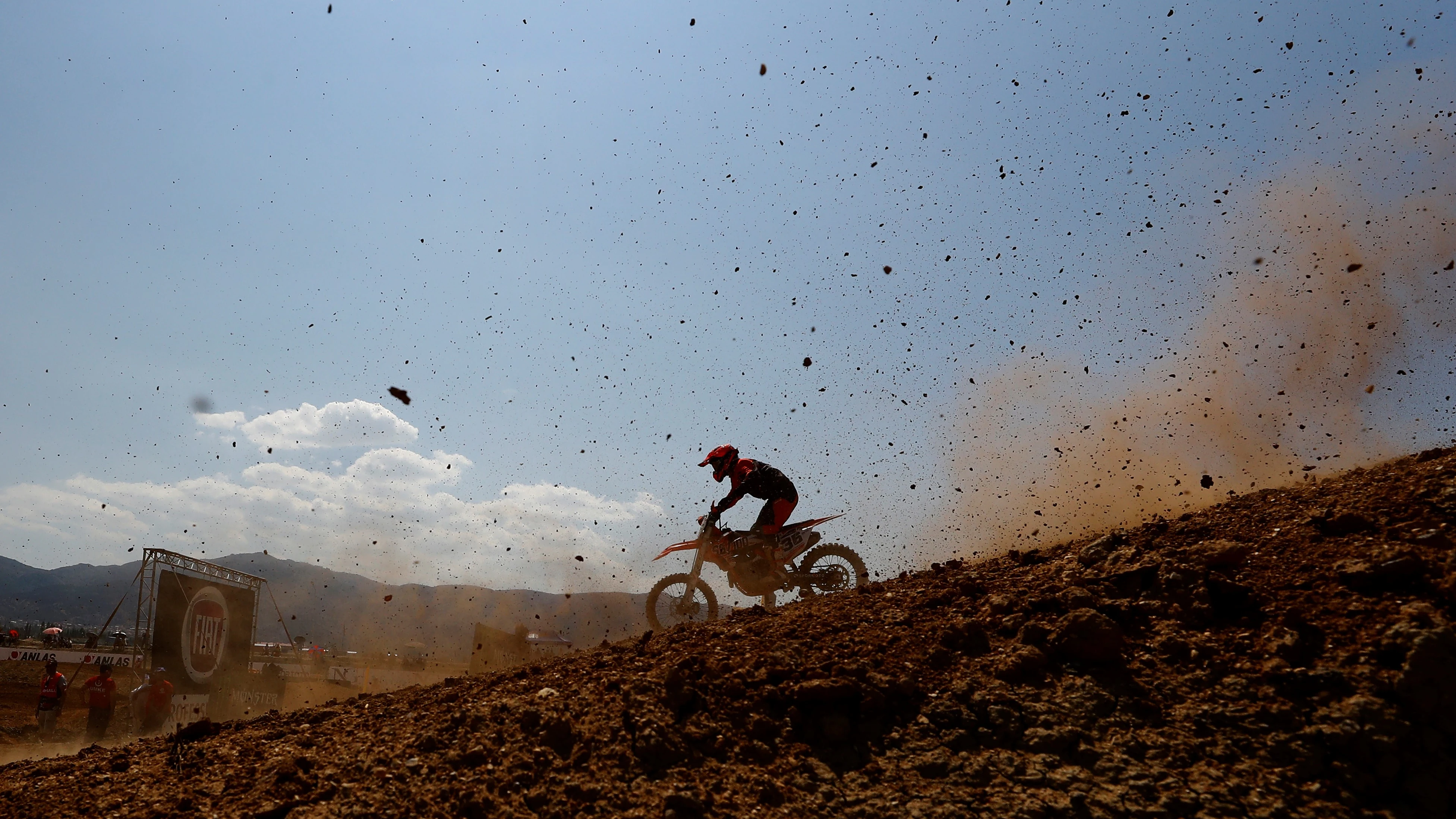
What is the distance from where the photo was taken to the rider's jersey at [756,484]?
36.3 ft

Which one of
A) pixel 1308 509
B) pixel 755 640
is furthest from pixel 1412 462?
pixel 755 640

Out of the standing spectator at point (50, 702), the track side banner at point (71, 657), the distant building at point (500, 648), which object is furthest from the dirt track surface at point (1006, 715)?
the track side banner at point (71, 657)

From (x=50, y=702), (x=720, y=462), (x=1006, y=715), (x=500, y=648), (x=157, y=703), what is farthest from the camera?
(x=500, y=648)

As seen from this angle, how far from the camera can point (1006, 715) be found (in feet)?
15.3

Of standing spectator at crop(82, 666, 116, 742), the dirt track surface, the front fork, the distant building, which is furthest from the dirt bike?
standing spectator at crop(82, 666, 116, 742)

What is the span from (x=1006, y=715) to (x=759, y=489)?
265 inches

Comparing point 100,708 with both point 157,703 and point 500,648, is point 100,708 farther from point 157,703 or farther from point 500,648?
point 500,648

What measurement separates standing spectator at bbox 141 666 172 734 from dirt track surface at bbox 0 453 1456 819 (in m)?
10.3

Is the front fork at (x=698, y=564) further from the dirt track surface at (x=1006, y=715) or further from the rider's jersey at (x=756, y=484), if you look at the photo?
the dirt track surface at (x=1006, y=715)

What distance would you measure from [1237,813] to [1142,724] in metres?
0.67

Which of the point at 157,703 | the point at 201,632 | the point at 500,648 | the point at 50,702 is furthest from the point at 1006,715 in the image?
the point at 500,648

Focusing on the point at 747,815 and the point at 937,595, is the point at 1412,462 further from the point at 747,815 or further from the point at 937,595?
the point at 747,815

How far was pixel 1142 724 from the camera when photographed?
4.39 meters

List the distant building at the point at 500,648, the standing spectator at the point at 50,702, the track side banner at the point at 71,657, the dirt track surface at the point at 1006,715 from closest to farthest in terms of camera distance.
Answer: the dirt track surface at the point at 1006,715
the standing spectator at the point at 50,702
the track side banner at the point at 71,657
the distant building at the point at 500,648
